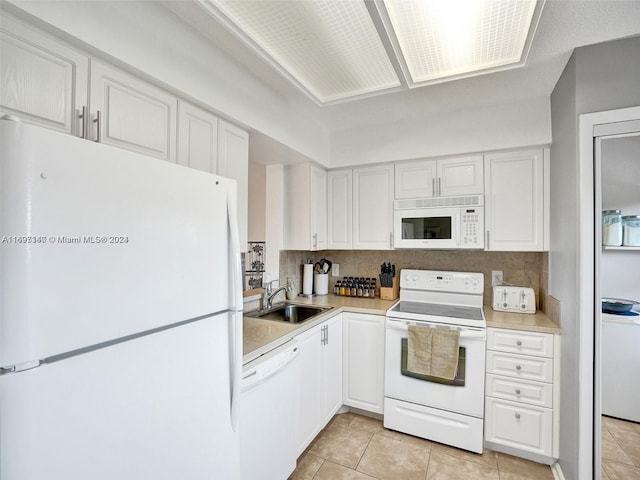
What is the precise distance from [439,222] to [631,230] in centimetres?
115

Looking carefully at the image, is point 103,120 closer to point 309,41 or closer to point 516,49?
point 309,41

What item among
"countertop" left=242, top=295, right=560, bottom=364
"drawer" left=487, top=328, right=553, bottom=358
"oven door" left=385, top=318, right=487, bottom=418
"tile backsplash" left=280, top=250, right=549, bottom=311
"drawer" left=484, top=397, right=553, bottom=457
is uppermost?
"tile backsplash" left=280, top=250, right=549, bottom=311

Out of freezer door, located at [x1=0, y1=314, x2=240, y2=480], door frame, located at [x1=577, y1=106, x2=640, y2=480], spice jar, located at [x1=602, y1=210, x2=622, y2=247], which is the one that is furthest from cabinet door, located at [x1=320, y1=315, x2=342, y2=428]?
spice jar, located at [x1=602, y1=210, x2=622, y2=247]

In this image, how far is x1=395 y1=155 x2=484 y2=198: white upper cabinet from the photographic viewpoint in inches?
98.7

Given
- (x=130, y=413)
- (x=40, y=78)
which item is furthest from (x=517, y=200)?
(x=40, y=78)

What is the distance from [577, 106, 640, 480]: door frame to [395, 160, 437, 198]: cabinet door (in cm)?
109

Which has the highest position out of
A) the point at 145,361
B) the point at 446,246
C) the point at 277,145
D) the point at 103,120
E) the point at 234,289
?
the point at 277,145

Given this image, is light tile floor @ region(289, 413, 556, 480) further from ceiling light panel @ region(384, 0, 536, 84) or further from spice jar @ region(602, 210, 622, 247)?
ceiling light panel @ region(384, 0, 536, 84)

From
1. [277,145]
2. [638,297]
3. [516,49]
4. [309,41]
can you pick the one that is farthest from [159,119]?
[638,297]

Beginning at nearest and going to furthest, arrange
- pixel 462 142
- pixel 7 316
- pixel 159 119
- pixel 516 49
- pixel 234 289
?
pixel 7 316, pixel 234 289, pixel 159 119, pixel 516 49, pixel 462 142

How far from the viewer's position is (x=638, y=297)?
62.4 inches

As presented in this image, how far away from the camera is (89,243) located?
75 centimetres

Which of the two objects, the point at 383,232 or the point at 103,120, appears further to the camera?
the point at 383,232

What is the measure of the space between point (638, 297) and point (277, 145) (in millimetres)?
2289
